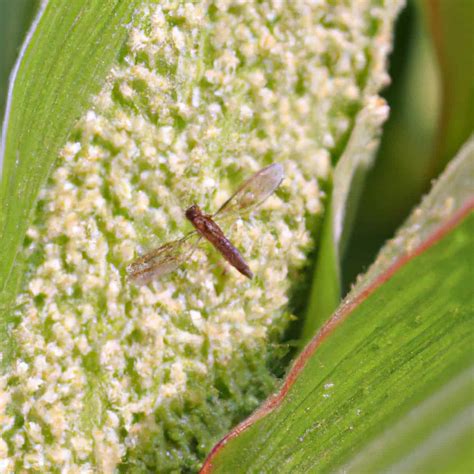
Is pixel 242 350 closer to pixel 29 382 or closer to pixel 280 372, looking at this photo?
pixel 280 372

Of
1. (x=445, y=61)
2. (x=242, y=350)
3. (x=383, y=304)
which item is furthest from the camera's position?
(x=445, y=61)

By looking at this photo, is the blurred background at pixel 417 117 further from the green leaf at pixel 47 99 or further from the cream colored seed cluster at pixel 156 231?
the green leaf at pixel 47 99

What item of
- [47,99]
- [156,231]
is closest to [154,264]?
[156,231]

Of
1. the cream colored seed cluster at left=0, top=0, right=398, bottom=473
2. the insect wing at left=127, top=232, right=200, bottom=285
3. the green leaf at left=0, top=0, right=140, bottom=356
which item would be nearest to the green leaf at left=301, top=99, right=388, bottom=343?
the cream colored seed cluster at left=0, top=0, right=398, bottom=473

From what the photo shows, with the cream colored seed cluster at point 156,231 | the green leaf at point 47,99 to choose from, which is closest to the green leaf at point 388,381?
the cream colored seed cluster at point 156,231

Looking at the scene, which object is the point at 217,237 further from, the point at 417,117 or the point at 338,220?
the point at 417,117

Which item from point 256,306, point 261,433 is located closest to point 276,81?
point 256,306
